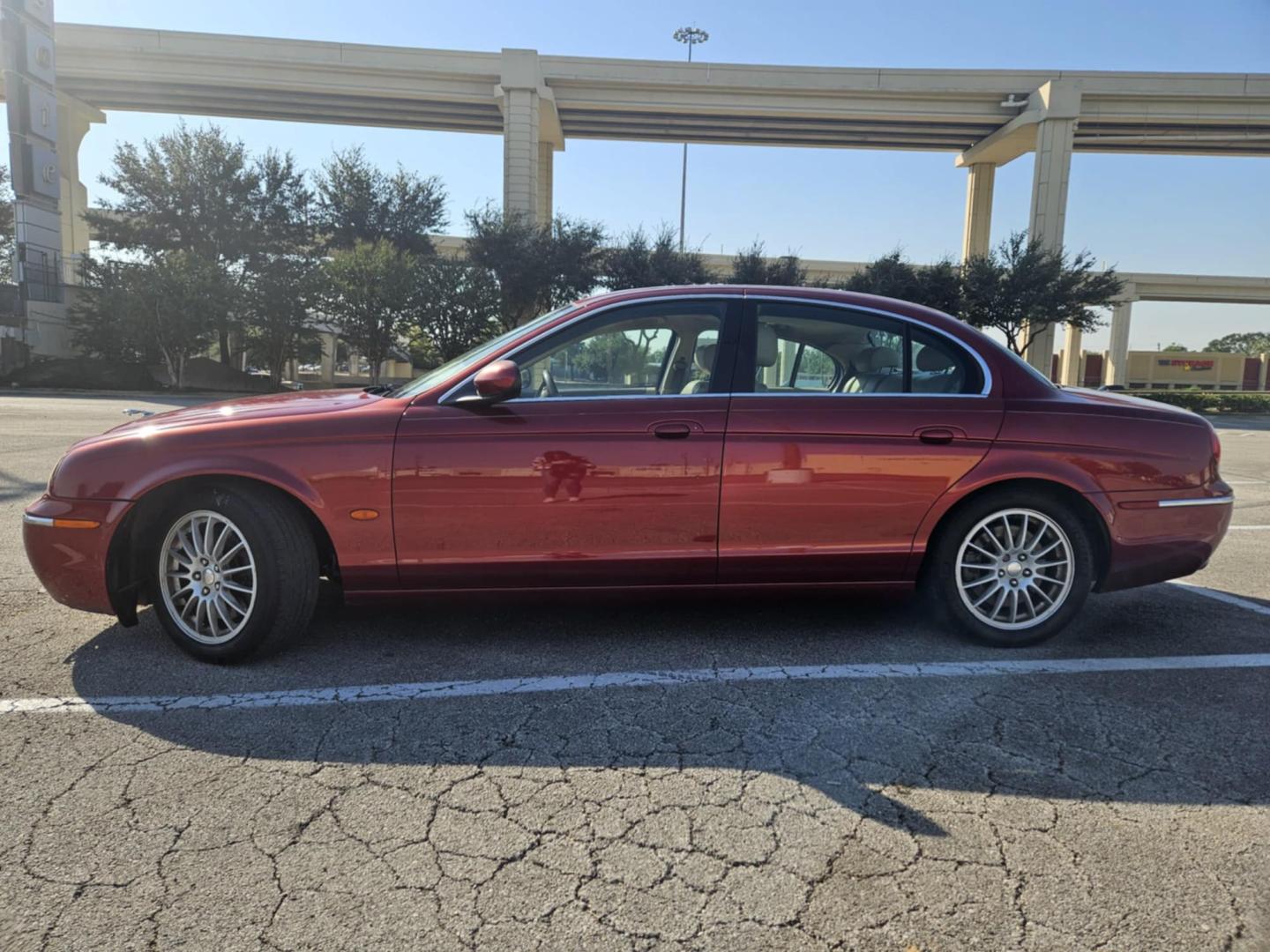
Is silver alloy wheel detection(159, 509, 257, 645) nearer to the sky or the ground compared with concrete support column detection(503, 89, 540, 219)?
nearer to the ground

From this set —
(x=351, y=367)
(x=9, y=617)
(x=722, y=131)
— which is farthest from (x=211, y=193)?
(x=9, y=617)

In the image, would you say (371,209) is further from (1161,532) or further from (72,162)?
(1161,532)

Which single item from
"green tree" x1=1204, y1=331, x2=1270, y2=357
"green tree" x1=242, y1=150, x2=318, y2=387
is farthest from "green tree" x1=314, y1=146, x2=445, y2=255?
"green tree" x1=1204, y1=331, x2=1270, y2=357

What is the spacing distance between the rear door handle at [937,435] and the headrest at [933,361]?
0.34m

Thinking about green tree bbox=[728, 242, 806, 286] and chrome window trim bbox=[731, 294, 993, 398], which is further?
green tree bbox=[728, 242, 806, 286]

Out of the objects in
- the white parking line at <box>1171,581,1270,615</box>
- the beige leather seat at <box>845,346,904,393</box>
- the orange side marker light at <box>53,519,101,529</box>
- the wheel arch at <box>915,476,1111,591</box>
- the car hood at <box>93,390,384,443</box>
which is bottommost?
the white parking line at <box>1171,581,1270,615</box>

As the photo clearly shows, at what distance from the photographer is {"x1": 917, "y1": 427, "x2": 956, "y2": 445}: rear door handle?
12.1 feet

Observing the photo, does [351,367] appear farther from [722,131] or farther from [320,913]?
[320,913]

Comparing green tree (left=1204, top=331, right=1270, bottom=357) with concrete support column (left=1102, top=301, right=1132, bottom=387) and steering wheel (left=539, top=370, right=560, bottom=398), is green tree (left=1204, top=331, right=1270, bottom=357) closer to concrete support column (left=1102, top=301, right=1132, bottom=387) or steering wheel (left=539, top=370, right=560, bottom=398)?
concrete support column (left=1102, top=301, right=1132, bottom=387)

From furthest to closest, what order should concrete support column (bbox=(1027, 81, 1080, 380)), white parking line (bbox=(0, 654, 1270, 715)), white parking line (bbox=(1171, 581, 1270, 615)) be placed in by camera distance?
concrete support column (bbox=(1027, 81, 1080, 380)) < white parking line (bbox=(1171, 581, 1270, 615)) < white parking line (bbox=(0, 654, 1270, 715))

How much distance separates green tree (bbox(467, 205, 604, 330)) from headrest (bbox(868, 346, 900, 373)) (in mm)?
31262

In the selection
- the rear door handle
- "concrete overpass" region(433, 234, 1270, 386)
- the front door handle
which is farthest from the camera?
"concrete overpass" region(433, 234, 1270, 386)

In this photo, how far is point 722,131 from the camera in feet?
138

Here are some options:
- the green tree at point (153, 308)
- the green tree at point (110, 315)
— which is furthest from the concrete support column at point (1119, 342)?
the green tree at point (110, 315)
